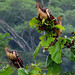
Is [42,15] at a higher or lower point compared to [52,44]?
higher

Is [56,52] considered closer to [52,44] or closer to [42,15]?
[52,44]

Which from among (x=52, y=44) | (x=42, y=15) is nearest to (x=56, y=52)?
(x=52, y=44)

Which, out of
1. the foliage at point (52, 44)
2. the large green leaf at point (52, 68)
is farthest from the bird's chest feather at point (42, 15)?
the large green leaf at point (52, 68)

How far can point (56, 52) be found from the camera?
31.3 inches

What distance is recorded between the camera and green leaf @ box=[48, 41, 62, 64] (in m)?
0.78

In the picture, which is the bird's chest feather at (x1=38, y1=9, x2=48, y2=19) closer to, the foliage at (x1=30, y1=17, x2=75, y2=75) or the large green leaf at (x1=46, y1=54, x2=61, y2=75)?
the foliage at (x1=30, y1=17, x2=75, y2=75)

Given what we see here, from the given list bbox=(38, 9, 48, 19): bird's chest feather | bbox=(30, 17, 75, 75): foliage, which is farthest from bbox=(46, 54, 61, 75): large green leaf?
bbox=(38, 9, 48, 19): bird's chest feather

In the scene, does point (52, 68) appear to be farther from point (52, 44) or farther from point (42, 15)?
point (42, 15)

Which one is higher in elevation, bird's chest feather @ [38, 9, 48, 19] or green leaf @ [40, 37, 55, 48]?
bird's chest feather @ [38, 9, 48, 19]

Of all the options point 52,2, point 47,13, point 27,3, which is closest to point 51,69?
point 47,13

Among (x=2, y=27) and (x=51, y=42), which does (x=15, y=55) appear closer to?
(x=51, y=42)

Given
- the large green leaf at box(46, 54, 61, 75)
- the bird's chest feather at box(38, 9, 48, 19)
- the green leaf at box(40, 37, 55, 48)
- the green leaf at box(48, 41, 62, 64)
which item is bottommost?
the large green leaf at box(46, 54, 61, 75)

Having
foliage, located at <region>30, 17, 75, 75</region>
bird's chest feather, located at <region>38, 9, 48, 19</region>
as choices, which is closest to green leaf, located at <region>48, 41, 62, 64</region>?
foliage, located at <region>30, 17, 75, 75</region>

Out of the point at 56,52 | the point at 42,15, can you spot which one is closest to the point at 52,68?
the point at 56,52
